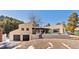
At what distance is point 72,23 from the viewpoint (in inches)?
119

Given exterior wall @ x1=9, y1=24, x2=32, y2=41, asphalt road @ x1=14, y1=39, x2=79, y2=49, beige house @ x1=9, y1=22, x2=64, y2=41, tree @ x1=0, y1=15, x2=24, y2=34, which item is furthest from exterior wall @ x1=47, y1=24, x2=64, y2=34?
tree @ x1=0, y1=15, x2=24, y2=34

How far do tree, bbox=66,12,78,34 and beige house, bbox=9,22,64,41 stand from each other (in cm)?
10

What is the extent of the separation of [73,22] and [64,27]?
15 centimetres

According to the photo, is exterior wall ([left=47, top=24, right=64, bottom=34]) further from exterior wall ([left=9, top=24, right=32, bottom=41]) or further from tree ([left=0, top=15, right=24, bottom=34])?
tree ([left=0, top=15, right=24, bottom=34])

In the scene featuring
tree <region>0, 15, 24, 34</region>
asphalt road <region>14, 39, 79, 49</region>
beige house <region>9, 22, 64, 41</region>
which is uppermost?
tree <region>0, 15, 24, 34</region>

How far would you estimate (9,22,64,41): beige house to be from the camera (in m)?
3.01

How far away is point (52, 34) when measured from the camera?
3045mm

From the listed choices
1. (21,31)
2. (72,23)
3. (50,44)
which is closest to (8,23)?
(21,31)

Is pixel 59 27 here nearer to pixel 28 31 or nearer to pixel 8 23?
pixel 28 31

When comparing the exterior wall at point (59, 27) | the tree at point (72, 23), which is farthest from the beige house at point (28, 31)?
the tree at point (72, 23)

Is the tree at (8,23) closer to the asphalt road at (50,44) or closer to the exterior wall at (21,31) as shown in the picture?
the exterior wall at (21,31)
